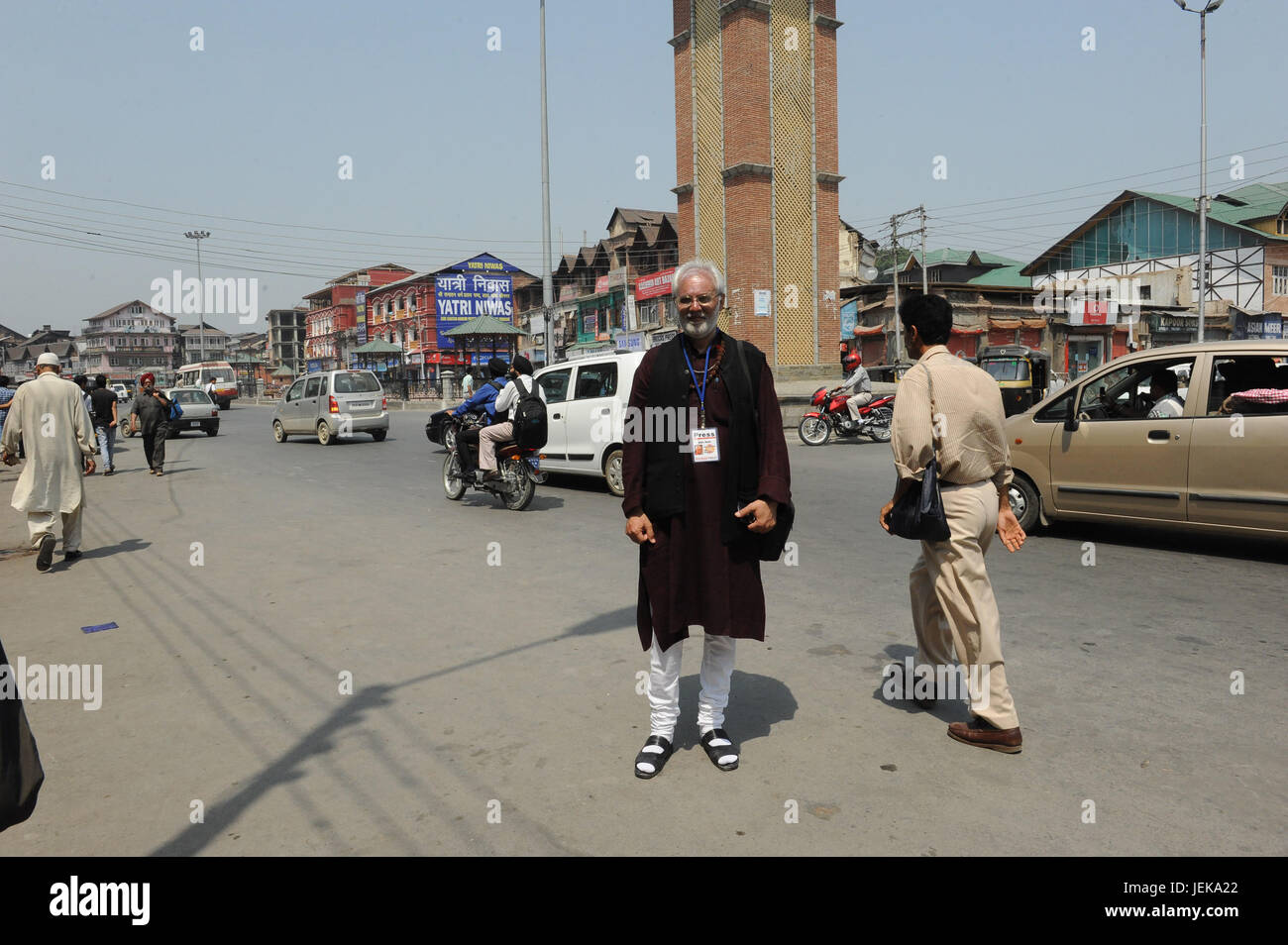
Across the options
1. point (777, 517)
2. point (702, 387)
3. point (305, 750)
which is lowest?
point (305, 750)

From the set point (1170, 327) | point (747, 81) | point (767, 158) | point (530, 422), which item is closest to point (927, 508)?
point (530, 422)

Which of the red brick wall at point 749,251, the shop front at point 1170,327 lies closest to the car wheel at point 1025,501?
the red brick wall at point 749,251

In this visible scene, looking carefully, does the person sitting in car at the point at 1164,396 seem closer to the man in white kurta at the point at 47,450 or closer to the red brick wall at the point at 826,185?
the man in white kurta at the point at 47,450

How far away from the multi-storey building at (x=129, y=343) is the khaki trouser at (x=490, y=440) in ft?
346

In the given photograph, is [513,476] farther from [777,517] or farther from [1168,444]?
[777,517]

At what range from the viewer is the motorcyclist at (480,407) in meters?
10.8

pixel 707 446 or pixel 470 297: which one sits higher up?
pixel 470 297

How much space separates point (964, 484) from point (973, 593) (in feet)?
1.49

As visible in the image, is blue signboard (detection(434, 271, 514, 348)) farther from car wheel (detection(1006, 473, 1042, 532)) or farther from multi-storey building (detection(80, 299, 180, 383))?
multi-storey building (detection(80, 299, 180, 383))

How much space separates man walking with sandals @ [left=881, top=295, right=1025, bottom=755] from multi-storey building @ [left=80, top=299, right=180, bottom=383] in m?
113

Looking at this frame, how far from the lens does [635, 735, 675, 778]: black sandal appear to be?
3.38m

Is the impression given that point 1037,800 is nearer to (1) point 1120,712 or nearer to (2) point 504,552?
(1) point 1120,712

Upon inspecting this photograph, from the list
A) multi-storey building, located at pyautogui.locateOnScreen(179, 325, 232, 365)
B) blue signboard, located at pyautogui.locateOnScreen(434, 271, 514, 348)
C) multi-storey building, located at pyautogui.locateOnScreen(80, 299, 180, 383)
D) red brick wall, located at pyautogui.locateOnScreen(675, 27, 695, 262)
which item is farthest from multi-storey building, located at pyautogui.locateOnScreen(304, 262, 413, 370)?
red brick wall, located at pyautogui.locateOnScreen(675, 27, 695, 262)

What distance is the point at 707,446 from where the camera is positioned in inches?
134
